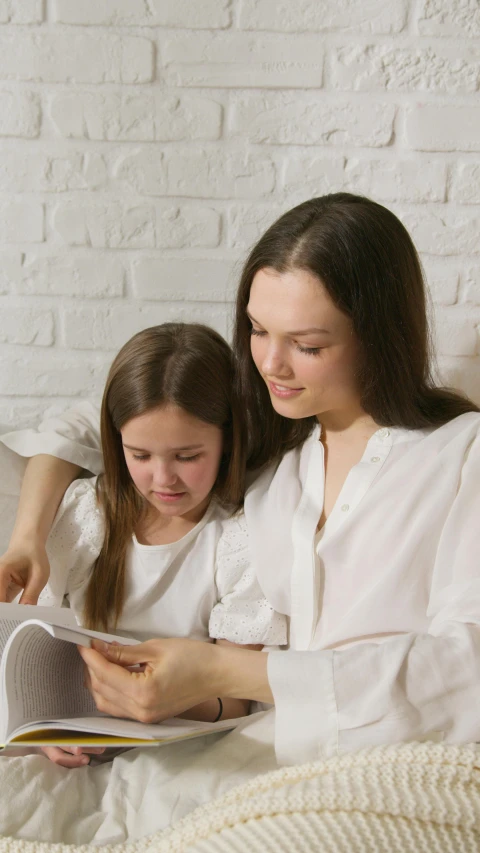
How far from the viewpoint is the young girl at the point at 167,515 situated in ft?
4.39

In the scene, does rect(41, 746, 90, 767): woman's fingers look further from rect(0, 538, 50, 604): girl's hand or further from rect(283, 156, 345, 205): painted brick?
rect(283, 156, 345, 205): painted brick

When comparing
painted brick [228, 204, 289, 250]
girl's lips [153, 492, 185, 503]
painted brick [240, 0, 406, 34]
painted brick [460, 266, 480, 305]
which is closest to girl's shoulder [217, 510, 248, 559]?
girl's lips [153, 492, 185, 503]

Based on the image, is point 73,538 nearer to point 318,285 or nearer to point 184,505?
point 184,505

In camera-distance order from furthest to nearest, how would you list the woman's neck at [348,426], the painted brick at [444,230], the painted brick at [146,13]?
the painted brick at [444,230] → the painted brick at [146,13] → the woman's neck at [348,426]

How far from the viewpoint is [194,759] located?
1171mm

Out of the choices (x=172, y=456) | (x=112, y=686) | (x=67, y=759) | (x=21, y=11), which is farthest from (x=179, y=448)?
(x=21, y=11)

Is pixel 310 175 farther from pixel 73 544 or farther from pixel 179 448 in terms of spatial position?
pixel 73 544

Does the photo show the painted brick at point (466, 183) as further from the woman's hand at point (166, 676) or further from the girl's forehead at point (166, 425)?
the woman's hand at point (166, 676)

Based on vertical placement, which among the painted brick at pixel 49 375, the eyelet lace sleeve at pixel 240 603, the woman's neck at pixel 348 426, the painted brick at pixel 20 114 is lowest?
the eyelet lace sleeve at pixel 240 603

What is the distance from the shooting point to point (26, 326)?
5.81 ft

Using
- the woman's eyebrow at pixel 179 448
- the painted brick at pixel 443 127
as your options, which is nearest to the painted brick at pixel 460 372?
the painted brick at pixel 443 127

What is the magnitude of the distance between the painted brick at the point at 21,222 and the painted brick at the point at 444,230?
0.75 metres

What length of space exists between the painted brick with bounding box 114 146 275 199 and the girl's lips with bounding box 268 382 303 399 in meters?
0.57

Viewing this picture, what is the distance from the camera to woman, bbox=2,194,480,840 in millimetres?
1065
